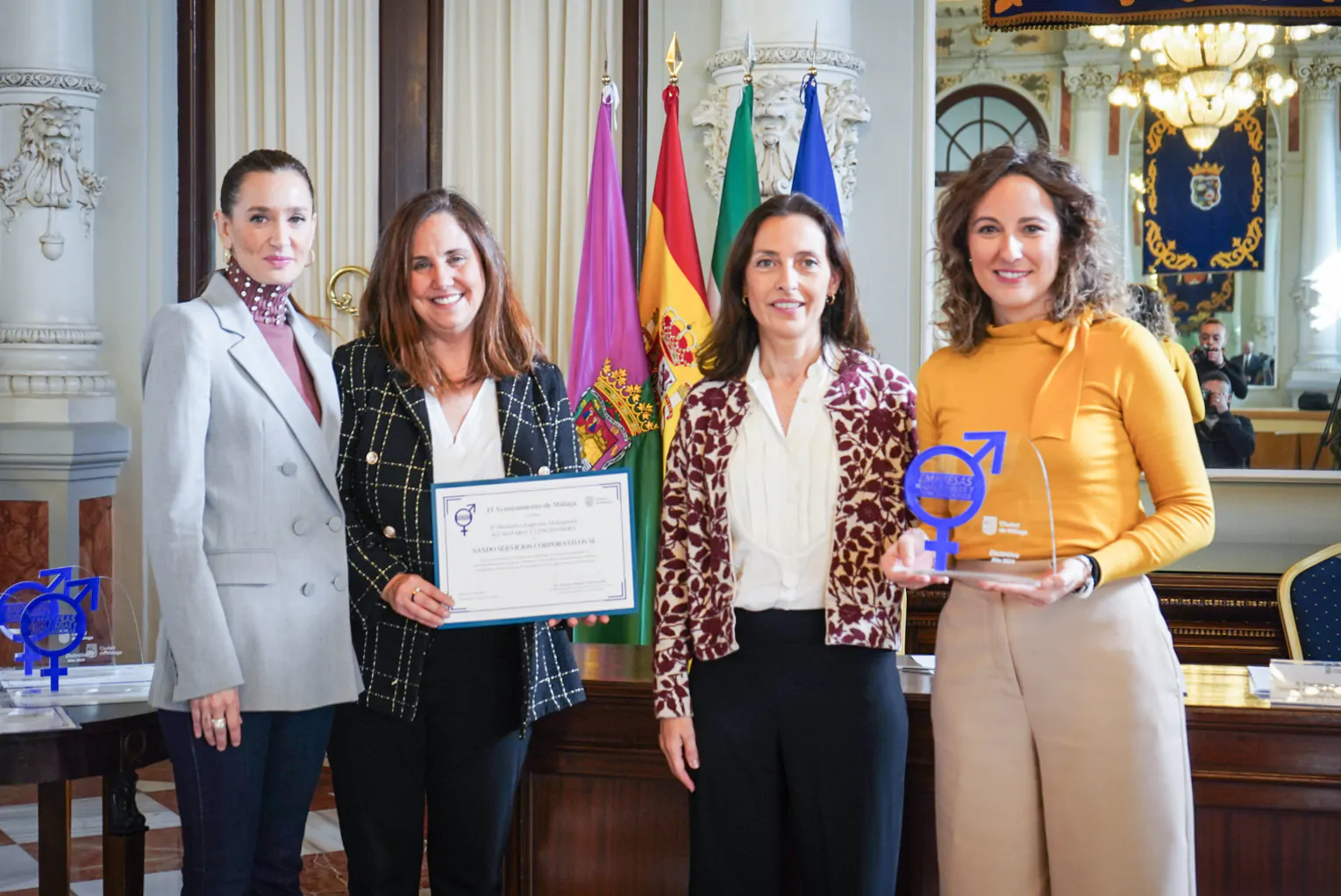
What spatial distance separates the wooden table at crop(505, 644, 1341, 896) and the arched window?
234 cm

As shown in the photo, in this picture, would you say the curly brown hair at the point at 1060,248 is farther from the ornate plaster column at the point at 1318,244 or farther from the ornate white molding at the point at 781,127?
the ornate plaster column at the point at 1318,244

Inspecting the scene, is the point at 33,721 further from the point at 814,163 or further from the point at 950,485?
the point at 814,163

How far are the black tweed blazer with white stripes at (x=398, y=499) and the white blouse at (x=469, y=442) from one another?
16 mm

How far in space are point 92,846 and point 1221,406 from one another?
374cm

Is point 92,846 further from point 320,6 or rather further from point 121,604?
point 320,6

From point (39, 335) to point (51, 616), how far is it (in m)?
2.14

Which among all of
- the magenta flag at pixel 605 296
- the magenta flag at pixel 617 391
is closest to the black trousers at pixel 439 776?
the magenta flag at pixel 617 391

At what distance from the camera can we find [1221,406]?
14.2ft

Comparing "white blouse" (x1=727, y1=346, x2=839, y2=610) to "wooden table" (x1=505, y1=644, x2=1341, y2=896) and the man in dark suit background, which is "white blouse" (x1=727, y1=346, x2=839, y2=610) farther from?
the man in dark suit background

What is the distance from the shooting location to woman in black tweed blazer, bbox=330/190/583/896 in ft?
6.64

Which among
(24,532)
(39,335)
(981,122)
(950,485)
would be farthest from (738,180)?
(24,532)

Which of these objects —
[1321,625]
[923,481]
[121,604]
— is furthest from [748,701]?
[121,604]

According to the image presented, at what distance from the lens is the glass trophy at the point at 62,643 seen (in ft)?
7.90

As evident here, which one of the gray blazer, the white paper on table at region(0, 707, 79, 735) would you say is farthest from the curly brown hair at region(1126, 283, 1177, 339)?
the white paper on table at region(0, 707, 79, 735)
